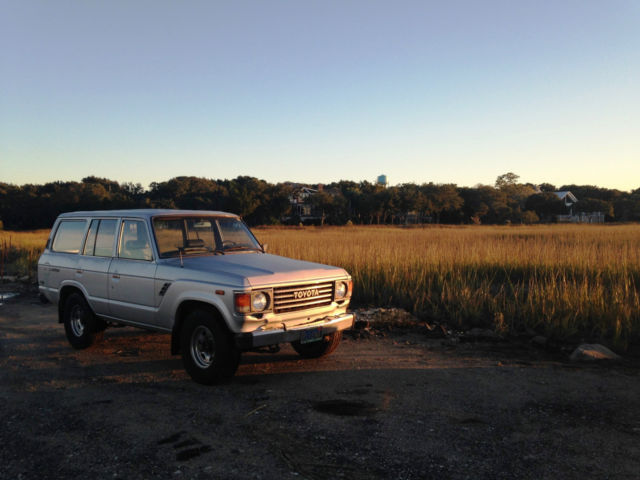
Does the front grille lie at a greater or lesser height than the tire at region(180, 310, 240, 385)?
greater

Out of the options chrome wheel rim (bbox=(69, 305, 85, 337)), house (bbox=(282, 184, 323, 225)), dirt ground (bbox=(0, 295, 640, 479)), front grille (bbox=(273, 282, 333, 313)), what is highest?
house (bbox=(282, 184, 323, 225))

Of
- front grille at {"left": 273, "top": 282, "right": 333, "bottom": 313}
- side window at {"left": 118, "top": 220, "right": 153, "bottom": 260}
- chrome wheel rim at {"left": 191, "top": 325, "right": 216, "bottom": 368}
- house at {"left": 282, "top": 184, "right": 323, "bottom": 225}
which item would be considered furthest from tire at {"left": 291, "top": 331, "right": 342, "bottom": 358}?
house at {"left": 282, "top": 184, "right": 323, "bottom": 225}

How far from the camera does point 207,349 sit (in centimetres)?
568

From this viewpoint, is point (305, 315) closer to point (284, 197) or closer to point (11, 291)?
point (11, 291)

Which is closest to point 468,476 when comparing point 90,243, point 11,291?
point 90,243

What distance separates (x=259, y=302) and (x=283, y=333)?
456mm

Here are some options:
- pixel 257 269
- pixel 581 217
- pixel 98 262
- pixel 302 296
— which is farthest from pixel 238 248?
pixel 581 217

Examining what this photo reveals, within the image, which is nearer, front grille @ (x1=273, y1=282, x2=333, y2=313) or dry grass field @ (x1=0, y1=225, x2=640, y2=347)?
front grille @ (x1=273, y1=282, x2=333, y2=313)

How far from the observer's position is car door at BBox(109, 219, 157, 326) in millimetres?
6164

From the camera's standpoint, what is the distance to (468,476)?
3.54 m

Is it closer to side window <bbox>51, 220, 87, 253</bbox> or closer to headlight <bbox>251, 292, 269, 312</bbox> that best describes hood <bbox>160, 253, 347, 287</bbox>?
headlight <bbox>251, 292, 269, 312</bbox>

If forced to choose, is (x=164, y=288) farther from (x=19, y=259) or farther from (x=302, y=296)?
(x=19, y=259)

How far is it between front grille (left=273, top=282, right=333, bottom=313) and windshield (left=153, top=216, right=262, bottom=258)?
144 cm

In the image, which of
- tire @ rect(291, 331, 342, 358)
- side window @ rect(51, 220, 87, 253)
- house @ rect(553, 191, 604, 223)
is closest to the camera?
tire @ rect(291, 331, 342, 358)
